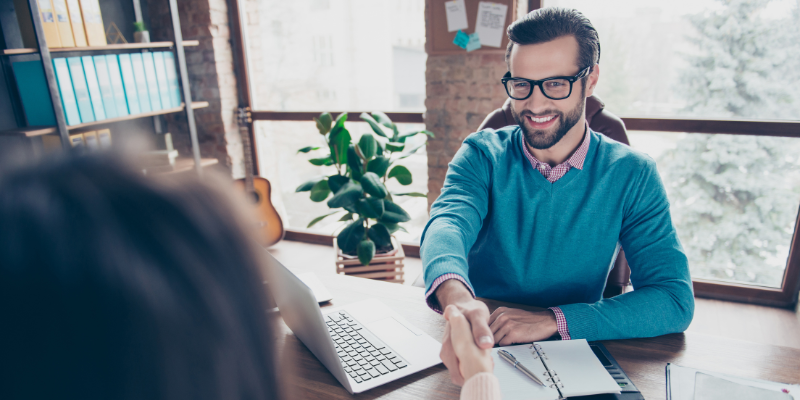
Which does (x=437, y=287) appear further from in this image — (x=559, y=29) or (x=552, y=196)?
(x=559, y=29)

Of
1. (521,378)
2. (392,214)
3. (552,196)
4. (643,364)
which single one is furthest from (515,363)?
(392,214)

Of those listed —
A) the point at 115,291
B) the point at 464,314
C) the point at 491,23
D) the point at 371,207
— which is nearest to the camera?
the point at 115,291

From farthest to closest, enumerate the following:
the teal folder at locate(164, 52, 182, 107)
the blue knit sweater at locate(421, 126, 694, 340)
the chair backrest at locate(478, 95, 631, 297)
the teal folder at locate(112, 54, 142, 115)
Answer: the teal folder at locate(164, 52, 182, 107) → the teal folder at locate(112, 54, 142, 115) → the chair backrest at locate(478, 95, 631, 297) → the blue knit sweater at locate(421, 126, 694, 340)

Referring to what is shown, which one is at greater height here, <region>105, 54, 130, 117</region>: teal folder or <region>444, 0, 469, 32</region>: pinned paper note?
<region>444, 0, 469, 32</region>: pinned paper note

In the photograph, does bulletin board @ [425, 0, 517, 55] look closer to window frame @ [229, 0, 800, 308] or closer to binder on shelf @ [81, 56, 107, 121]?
window frame @ [229, 0, 800, 308]

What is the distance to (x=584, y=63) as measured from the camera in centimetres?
129

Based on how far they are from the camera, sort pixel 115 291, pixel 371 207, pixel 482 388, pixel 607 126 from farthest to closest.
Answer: pixel 371 207 → pixel 607 126 → pixel 482 388 → pixel 115 291

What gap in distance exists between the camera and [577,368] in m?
0.82

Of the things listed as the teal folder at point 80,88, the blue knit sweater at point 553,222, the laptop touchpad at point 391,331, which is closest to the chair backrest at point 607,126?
the blue knit sweater at point 553,222

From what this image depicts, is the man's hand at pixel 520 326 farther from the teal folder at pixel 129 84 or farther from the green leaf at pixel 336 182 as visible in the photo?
the teal folder at pixel 129 84

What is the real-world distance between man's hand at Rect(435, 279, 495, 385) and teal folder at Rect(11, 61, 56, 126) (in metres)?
2.33

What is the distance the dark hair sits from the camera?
1.25m

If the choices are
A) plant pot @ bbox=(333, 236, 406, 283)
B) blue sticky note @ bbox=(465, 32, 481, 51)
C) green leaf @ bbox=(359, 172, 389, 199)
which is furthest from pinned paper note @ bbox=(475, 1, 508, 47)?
plant pot @ bbox=(333, 236, 406, 283)

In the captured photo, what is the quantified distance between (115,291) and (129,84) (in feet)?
9.31
